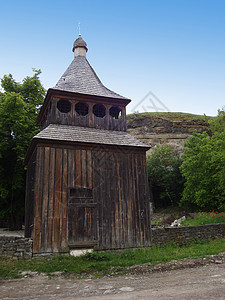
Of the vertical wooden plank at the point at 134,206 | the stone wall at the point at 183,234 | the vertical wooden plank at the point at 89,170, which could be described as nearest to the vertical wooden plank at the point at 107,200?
the vertical wooden plank at the point at 89,170

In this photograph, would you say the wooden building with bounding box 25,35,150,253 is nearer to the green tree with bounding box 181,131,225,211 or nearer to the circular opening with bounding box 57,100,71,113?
the circular opening with bounding box 57,100,71,113

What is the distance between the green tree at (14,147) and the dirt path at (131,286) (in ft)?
42.6

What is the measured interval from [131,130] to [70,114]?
28.6 metres

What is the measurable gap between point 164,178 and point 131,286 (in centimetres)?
2435

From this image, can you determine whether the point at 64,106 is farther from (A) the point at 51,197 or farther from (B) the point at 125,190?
(B) the point at 125,190

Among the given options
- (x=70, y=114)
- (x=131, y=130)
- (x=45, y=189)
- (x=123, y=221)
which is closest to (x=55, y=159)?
(x=45, y=189)

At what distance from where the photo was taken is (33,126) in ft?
73.2

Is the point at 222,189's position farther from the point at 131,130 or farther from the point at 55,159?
the point at 131,130

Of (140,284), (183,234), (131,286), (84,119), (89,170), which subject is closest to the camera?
(131,286)

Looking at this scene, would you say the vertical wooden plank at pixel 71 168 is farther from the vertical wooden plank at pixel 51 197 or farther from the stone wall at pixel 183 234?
the stone wall at pixel 183 234

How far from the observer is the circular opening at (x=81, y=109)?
15789 mm

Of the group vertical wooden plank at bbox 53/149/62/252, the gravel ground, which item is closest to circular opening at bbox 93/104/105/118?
vertical wooden plank at bbox 53/149/62/252

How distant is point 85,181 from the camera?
12.9m

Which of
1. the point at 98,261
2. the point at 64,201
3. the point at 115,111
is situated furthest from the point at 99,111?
the point at 98,261
